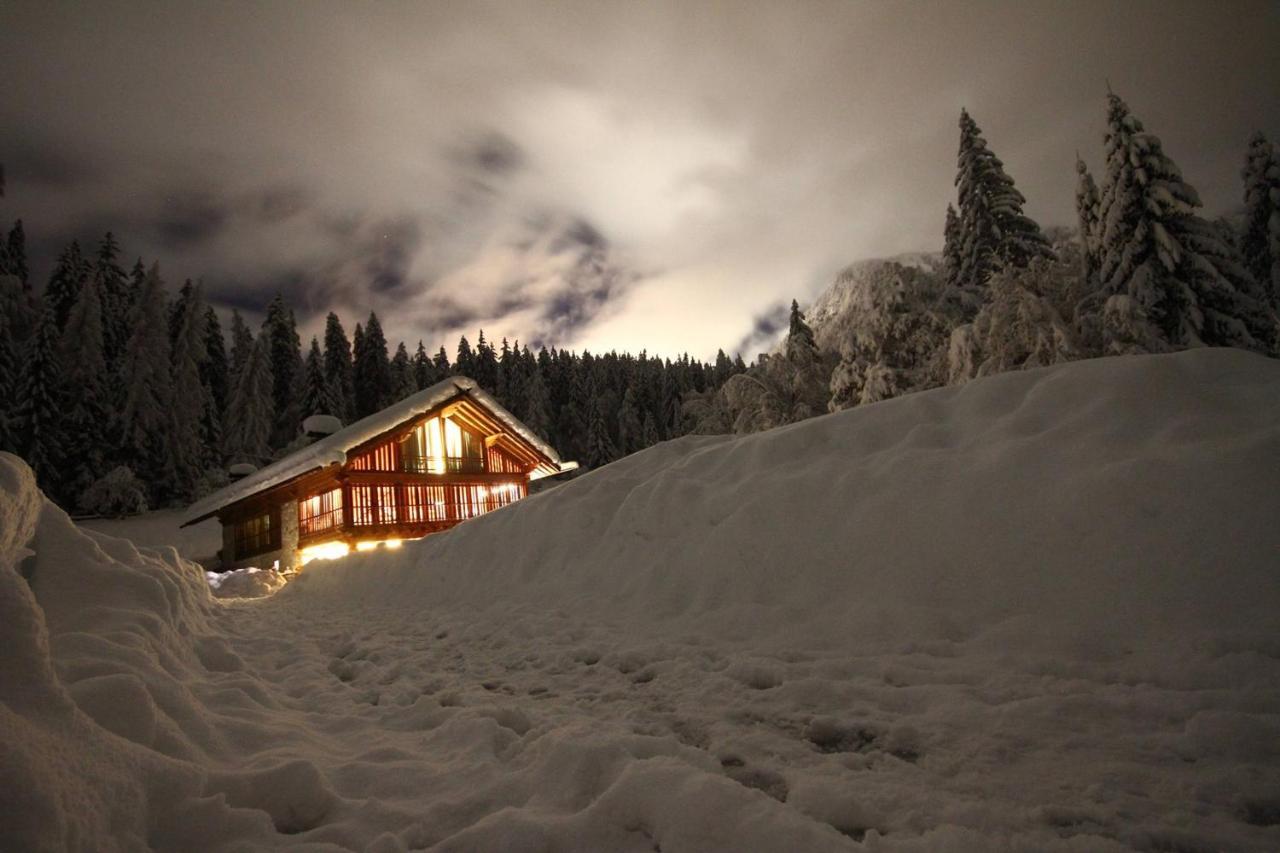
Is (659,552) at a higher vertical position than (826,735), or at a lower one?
higher

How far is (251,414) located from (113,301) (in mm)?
12285

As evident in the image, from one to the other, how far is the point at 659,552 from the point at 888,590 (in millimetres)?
2440

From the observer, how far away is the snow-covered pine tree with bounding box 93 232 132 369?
35188 mm

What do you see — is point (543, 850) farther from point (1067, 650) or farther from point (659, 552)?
point (659, 552)

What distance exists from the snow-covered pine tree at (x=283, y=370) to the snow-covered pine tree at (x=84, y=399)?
1087 cm

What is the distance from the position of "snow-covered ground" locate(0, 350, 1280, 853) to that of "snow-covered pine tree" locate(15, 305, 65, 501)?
36.4 metres

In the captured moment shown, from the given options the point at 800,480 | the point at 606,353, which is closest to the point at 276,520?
the point at 800,480

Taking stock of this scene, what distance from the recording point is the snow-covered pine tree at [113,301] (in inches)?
1385

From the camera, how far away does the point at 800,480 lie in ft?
16.8

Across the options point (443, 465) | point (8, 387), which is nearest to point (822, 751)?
point (443, 465)

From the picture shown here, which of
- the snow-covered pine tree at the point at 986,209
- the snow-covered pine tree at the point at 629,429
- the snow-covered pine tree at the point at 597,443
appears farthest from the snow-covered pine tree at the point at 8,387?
the snow-covered pine tree at the point at 986,209

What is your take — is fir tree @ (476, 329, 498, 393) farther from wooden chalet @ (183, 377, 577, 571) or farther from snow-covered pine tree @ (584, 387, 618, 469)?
wooden chalet @ (183, 377, 577, 571)

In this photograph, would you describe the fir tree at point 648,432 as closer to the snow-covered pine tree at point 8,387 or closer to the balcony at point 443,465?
the balcony at point 443,465

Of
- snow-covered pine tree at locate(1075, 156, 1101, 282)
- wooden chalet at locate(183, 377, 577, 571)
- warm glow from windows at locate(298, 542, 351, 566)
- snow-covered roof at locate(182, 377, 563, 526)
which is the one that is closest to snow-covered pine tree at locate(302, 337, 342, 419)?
wooden chalet at locate(183, 377, 577, 571)
